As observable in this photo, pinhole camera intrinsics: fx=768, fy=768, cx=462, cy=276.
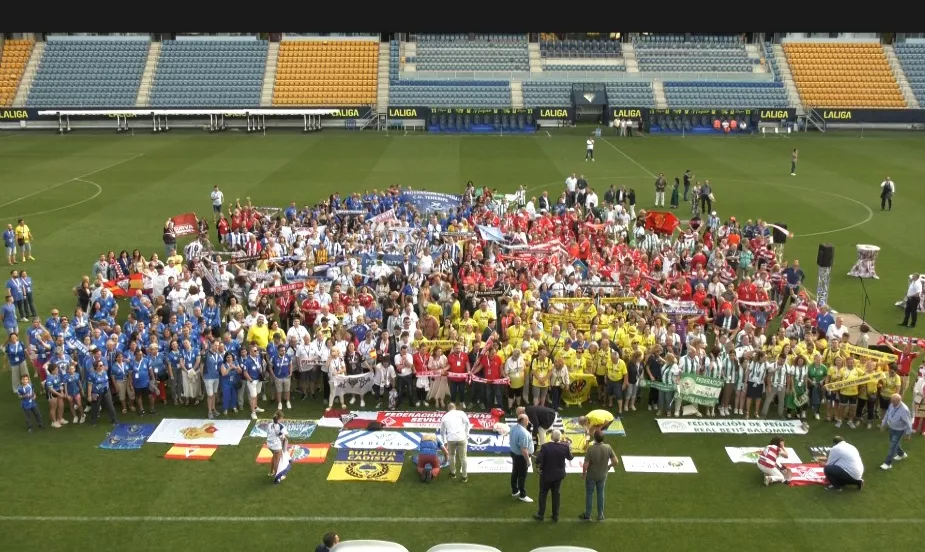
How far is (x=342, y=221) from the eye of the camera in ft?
82.8

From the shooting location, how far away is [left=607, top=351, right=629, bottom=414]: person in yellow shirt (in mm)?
14445

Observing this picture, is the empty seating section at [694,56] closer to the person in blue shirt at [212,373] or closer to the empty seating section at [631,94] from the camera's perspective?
the empty seating section at [631,94]

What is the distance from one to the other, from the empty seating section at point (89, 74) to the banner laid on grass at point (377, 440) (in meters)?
50.3

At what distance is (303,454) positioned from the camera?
12938 millimetres

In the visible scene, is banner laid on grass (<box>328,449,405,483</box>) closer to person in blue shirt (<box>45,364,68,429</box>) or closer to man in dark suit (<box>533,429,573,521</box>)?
man in dark suit (<box>533,429,573,521</box>)

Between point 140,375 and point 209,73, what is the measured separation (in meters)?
50.9

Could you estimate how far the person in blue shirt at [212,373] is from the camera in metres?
14.2

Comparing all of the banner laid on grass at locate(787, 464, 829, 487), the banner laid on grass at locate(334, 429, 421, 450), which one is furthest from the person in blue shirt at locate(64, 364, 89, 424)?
the banner laid on grass at locate(787, 464, 829, 487)

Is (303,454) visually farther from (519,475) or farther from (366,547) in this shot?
(366,547)

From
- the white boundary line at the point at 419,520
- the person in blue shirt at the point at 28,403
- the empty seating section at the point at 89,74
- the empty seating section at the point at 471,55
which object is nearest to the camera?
the white boundary line at the point at 419,520

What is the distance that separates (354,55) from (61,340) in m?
52.6

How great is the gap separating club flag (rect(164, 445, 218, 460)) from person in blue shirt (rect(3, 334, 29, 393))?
13.2 ft

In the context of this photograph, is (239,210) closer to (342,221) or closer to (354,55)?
(342,221)

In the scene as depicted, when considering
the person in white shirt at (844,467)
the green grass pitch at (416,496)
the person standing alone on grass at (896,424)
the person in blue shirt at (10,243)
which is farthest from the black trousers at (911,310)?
the person in blue shirt at (10,243)
